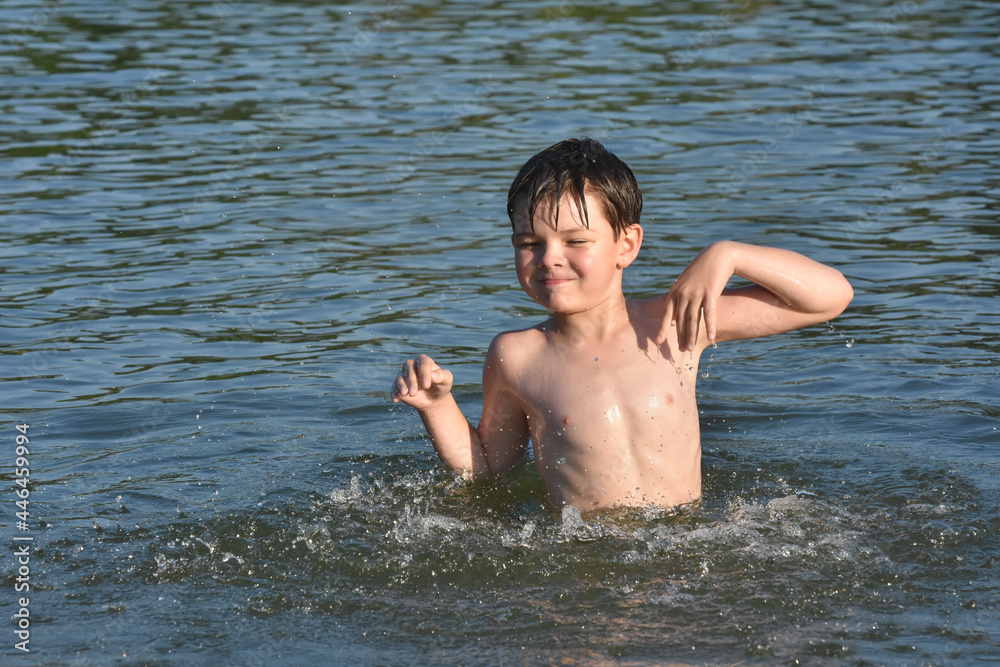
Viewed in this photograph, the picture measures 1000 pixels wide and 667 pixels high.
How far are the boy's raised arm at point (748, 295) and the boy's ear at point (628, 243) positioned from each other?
20 centimetres

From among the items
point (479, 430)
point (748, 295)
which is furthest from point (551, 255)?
point (479, 430)

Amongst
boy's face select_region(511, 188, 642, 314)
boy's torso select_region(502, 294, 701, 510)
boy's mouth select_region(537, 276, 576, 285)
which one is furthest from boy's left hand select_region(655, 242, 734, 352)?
boy's mouth select_region(537, 276, 576, 285)

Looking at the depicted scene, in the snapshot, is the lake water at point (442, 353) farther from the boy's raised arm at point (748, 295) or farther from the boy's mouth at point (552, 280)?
the boy's mouth at point (552, 280)

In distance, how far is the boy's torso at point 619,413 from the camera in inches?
182

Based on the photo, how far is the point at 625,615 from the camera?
397 centimetres

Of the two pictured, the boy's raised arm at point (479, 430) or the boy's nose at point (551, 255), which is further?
the boy's raised arm at point (479, 430)

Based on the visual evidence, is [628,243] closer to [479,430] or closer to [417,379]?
[417,379]

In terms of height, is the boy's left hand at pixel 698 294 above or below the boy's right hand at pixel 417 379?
above

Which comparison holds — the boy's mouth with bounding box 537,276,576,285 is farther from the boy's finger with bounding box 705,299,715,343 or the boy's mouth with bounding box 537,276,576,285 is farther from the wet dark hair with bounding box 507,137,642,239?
the boy's finger with bounding box 705,299,715,343

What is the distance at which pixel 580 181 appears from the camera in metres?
4.41

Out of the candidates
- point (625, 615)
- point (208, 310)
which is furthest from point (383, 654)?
point (208, 310)

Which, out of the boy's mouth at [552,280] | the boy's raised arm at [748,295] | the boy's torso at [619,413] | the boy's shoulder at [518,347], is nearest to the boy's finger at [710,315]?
the boy's raised arm at [748,295]

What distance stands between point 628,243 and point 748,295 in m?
0.50

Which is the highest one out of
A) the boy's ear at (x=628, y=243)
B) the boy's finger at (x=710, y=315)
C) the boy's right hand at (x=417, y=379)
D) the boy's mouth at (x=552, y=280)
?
the boy's ear at (x=628, y=243)
